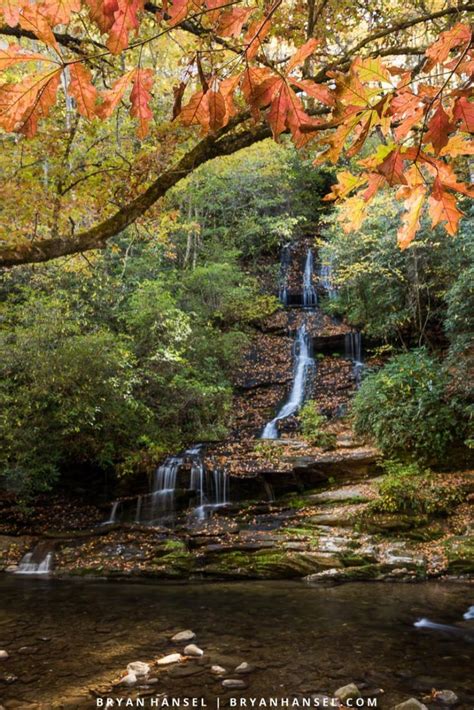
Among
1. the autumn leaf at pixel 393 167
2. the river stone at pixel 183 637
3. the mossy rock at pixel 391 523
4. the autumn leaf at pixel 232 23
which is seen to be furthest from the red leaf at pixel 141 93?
the mossy rock at pixel 391 523

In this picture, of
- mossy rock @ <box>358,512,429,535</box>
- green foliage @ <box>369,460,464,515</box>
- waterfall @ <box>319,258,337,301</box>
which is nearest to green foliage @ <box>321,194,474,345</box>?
waterfall @ <box>319,258,337,301</box>

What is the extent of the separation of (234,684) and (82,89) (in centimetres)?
378

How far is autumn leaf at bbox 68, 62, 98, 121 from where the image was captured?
115 cm

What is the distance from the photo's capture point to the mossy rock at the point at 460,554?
22.3 feet

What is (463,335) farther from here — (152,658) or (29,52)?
(29,52)

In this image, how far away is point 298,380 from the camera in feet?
49.4

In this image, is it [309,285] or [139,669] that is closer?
[139,669]

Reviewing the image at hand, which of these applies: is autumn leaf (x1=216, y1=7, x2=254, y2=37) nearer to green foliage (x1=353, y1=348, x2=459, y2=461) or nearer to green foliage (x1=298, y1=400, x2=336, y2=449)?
green foliage (x1=353, y1=348, x2=459, y2=461)

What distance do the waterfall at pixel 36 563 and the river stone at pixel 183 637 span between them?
4.42 m

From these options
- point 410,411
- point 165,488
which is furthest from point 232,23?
point 165,488

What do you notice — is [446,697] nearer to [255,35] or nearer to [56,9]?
[255,35]

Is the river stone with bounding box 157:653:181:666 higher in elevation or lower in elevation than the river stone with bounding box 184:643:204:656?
higher

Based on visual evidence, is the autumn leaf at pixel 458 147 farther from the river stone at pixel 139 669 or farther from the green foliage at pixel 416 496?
the green foliage at pixel 416 496

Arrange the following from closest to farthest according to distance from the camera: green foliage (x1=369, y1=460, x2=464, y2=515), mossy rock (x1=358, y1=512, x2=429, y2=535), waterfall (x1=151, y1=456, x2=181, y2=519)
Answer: mossy rock (x1=358, y1=512, x2=429, y2=535)
green foliage (x1=369, y1=460, x2=464, y2=515)
waterfall (x1=151, y1=456, x2=181, y2=519)
